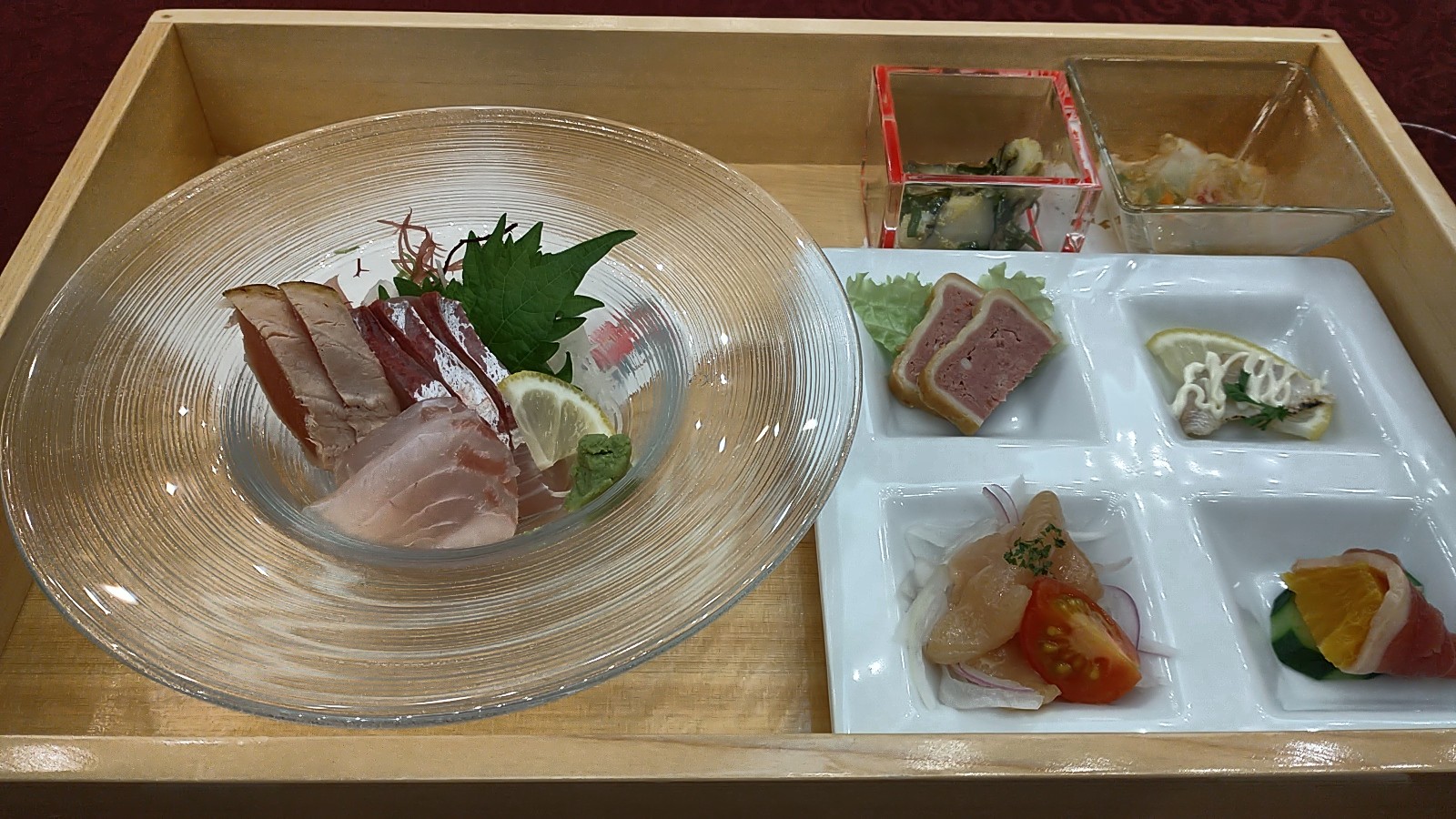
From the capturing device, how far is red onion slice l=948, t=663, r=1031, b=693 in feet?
3.23

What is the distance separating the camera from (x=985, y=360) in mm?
1272

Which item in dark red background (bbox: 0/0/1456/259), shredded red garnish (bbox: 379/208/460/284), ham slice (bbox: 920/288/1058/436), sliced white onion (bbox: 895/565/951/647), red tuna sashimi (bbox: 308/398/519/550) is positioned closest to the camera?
red tuna sashimi (bbox: 308/398/519/550)

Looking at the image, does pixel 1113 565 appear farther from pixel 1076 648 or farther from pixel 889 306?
pixel 889 306

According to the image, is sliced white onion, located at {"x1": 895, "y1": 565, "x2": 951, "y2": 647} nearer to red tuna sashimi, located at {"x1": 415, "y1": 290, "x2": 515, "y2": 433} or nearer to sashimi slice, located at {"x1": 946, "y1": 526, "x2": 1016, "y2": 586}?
sashimi slice, located at {"x1": 946, "y1": 526, "x2": 1016, "y2": 586}

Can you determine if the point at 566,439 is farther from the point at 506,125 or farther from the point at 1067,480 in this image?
the point at 1067,480

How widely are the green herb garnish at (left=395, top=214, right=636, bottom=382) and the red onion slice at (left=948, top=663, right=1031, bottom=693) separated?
0.53 m

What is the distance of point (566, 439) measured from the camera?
1019 millimetres

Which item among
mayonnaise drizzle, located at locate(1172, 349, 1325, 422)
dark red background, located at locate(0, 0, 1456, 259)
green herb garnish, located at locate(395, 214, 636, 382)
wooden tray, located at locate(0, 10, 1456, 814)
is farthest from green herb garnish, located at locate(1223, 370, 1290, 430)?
dark red background, located at locate(0, 0, 1456, 259)

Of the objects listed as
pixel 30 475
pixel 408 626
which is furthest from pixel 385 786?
pixel 30 475

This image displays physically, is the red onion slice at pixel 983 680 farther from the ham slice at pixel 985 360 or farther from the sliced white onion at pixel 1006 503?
the ham slice at pixel 985 360

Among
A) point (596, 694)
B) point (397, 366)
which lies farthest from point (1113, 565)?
point (397, 366)

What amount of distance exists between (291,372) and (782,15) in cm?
170

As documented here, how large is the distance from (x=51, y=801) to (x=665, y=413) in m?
0.63

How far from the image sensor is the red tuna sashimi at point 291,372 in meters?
0.95
